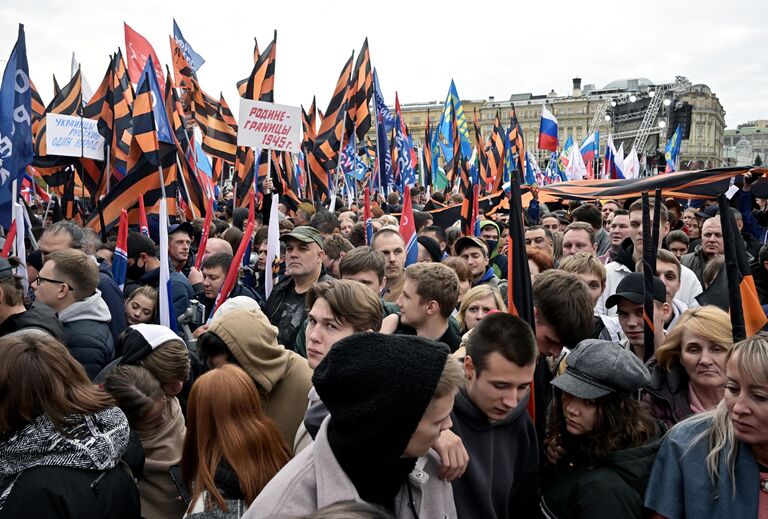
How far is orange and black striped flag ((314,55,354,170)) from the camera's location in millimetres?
12406

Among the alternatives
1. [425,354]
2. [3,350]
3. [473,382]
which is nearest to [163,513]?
[3,350]

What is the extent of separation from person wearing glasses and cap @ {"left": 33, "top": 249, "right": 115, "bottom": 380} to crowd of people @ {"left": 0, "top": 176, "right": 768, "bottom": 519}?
0.01 meters

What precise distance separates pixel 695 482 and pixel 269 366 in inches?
77.3

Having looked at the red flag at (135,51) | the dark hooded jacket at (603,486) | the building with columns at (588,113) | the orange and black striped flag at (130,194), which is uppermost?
the building with columns at (588,113)

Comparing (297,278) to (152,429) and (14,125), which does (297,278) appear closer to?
(152,429)

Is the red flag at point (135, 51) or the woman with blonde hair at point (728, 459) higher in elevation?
the red flag at point (135, 51)

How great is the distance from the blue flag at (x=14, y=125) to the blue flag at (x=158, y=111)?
60.4 inches

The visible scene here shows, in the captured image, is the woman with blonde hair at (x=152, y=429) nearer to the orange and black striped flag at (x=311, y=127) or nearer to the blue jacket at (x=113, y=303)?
the blue jacket at (x=113, y=303)

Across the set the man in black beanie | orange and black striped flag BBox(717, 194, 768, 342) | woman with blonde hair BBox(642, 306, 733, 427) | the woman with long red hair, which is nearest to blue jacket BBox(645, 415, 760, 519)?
woman with blonde hair BBox(642, 306, 733, 427)

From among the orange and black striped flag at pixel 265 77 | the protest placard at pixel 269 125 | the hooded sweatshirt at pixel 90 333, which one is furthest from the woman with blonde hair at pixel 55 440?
the orange and black striped flag at pixel 265 77

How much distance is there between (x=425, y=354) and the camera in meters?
1.92

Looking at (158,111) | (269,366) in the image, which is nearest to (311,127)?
(158,111)

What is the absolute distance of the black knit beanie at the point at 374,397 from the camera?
1836mm

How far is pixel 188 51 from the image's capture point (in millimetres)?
12859
